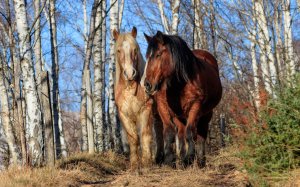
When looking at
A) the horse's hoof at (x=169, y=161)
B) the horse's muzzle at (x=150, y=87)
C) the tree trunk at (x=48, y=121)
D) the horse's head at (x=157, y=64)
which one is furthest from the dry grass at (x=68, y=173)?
the horse's head at (x=157, y=64)

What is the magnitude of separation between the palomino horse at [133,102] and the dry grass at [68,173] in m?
0.68

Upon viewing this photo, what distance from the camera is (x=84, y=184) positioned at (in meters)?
7.04

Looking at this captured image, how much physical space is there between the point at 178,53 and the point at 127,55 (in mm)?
1266

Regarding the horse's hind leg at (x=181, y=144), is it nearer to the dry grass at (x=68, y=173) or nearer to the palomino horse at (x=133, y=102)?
the palomino horse at (x=133, y=102)

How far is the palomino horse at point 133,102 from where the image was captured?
9.18m

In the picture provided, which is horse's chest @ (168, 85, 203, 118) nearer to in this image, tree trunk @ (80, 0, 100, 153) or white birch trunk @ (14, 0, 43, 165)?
white birch trunk @ (14, 0, 43, 165)

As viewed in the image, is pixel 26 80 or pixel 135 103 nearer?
pixel 26 80

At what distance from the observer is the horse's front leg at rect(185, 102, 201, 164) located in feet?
26.6

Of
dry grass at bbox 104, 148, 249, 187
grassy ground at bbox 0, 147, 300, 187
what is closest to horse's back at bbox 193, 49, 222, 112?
grassy ground at bbox 0, 147, 300, 187

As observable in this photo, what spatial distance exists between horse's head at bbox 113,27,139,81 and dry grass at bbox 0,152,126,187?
1.72 m

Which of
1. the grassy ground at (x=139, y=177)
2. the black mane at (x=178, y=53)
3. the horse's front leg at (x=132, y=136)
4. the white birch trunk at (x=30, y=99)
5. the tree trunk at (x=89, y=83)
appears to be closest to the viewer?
the grassy ground at (x=139, y=177)

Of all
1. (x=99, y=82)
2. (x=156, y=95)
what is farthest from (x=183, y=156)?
(x=99, y=82)

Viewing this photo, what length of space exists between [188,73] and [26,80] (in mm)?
2593

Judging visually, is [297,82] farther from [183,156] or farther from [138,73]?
[138,73]
